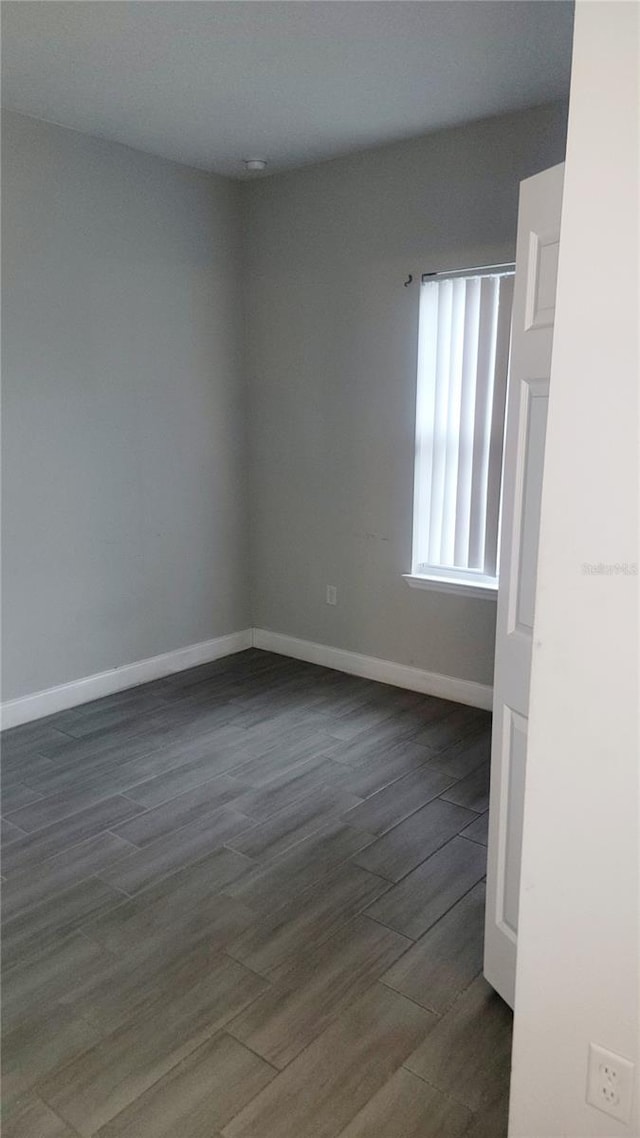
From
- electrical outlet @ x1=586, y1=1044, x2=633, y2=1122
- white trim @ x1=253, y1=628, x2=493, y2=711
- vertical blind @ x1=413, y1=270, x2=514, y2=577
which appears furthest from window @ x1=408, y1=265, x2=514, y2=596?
electrical outlet @ x1=586, y1=1044, x2=633, y2=1122

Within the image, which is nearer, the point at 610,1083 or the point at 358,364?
the point at 610,1083

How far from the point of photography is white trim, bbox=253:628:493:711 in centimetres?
383

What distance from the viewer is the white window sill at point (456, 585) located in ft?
12.1

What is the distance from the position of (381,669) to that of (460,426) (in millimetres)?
1379

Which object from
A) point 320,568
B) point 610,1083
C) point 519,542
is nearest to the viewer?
point 610,1083

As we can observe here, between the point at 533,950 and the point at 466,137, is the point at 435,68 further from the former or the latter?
the point at 533,950

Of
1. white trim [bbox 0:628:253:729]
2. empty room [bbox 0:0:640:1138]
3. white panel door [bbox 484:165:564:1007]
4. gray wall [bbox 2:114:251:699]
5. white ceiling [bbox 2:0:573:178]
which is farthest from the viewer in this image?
white trim [bbox 0:628:253:729]

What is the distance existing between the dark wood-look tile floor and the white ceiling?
106 inches

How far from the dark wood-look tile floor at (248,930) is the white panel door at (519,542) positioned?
0.27m

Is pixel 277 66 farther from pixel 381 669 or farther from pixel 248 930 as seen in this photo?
pixel 248 930

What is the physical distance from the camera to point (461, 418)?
367 cm

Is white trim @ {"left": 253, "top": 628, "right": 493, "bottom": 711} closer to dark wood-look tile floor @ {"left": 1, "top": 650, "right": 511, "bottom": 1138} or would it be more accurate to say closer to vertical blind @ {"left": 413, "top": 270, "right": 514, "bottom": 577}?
dark wood-look tile floor @ {"left": 1, "top": 650, "right": 511, "bottom": 1138}

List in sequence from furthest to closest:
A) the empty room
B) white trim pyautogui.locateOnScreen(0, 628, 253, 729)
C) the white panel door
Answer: white trim pyautogui.locateOnScreen(0, 628, 253, 729) < the white panel door < the empty room

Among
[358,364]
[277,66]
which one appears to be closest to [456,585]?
[358,364]
